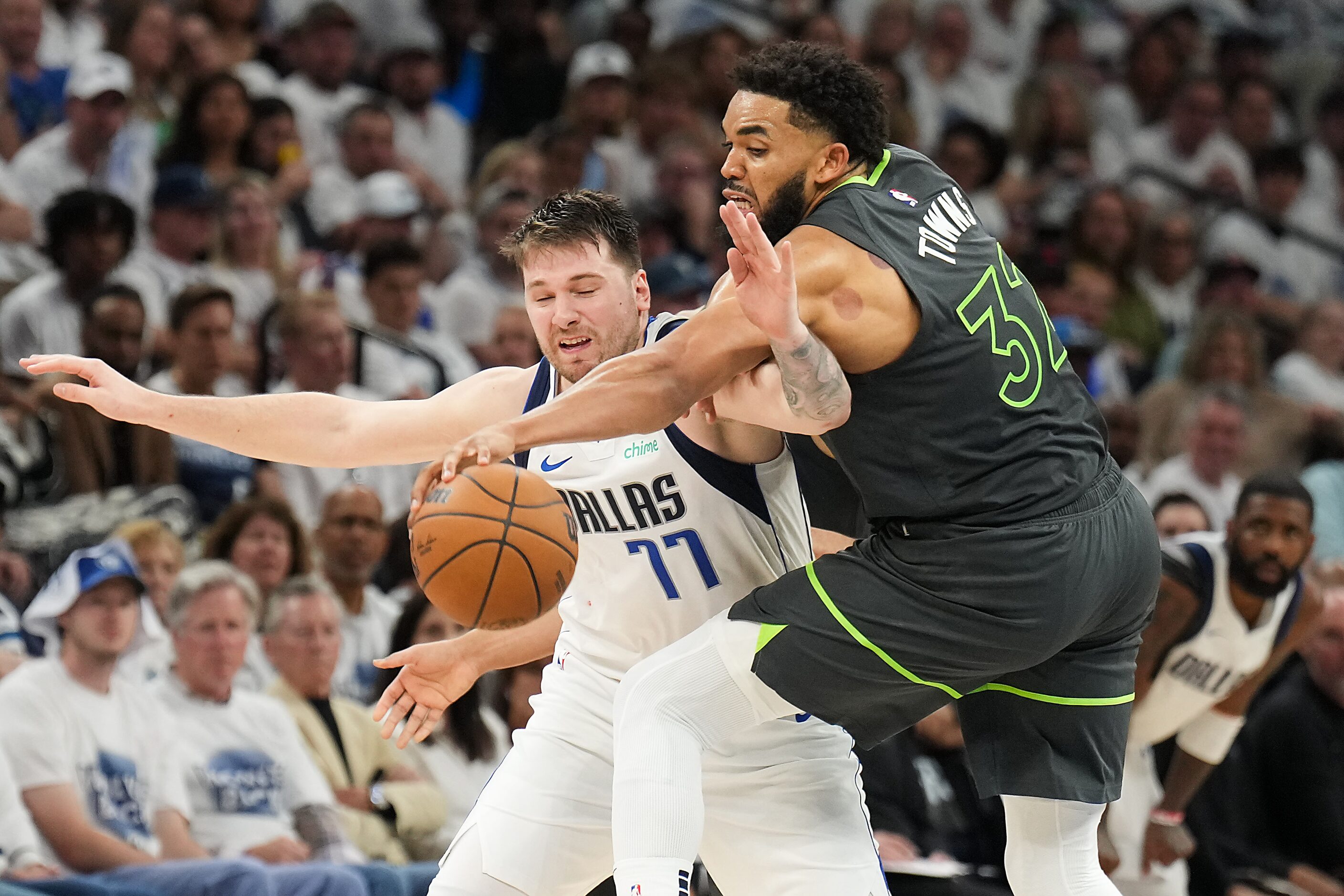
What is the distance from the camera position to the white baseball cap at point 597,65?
1126 cm

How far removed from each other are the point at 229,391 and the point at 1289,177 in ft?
29.1

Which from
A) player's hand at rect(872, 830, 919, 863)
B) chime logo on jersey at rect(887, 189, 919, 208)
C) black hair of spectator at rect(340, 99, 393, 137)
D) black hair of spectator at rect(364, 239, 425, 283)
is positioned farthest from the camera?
black hair of spectator at rect(340, 99, 393, 137)

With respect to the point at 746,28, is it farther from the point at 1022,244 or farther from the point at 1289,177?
the point at 1289,177

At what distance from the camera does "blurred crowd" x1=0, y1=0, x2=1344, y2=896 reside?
650 centimetres

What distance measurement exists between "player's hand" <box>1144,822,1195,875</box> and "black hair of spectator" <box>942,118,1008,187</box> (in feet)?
20.1

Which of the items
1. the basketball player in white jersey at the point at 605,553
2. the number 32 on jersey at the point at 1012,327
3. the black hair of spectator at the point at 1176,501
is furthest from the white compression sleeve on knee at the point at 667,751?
the black hair of spectator at the point at 1176,501

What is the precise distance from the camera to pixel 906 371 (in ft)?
12.3

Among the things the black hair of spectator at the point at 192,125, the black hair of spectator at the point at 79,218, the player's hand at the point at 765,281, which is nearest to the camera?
the player's hand at the point at 765,281

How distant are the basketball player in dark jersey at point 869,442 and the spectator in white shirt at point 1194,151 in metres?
9.89

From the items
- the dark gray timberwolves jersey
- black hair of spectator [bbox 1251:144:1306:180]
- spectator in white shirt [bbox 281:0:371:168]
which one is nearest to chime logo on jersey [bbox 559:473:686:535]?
the dark gray timberwolves jersey

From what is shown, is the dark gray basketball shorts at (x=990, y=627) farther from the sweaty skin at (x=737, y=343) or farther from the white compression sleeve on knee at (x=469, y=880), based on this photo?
the white compression sleeve on knee at (x=469, y=880)

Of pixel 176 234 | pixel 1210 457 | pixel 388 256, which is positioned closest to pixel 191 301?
pixel 176 234

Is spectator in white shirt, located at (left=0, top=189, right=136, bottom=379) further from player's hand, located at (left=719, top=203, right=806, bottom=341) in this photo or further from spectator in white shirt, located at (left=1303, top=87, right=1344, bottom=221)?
spectator in white shirt, located at (left=1303, top=87, right=1344, bottom=221)

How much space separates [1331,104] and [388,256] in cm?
884
